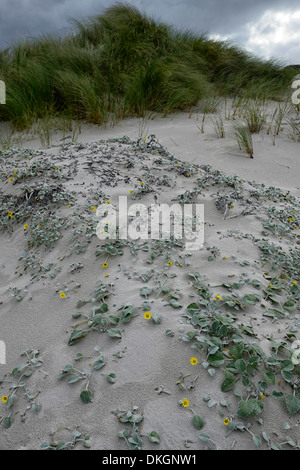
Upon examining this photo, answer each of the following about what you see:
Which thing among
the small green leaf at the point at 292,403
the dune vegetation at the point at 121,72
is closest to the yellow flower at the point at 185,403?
the small green leaf at the point at 292,403

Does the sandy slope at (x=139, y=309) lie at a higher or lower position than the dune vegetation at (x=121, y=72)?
lower

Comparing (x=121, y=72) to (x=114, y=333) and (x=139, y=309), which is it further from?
(x=114, y=333)

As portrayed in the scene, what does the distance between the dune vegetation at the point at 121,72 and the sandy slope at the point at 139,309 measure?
316 cm

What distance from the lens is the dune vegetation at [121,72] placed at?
6785 millimetres

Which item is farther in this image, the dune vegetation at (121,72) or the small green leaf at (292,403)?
the dune vegetation at (121,72)

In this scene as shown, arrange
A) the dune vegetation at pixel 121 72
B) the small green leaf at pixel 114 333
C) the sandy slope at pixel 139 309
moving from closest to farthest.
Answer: the sandy slope at pixel 139 309 < the small green leaf at pixel 114 333 < the dune vegetation at pixel 121 72

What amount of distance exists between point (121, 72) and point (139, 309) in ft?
22.3

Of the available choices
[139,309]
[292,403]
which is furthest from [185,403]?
[139,309]

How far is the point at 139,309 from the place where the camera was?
202 cm

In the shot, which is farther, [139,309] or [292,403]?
[139,309]

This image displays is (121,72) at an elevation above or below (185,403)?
above

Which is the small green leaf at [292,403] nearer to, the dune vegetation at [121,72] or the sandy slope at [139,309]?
the sandy slope at [139,309]

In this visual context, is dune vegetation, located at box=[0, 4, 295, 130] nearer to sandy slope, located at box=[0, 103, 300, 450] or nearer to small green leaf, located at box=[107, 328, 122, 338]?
sandy slope, located at box=[0, 103, 300, 450]
